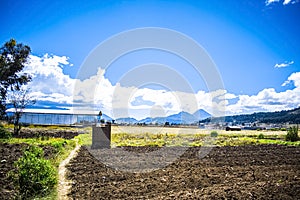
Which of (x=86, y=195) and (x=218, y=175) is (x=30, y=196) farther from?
(x=218, y=175)

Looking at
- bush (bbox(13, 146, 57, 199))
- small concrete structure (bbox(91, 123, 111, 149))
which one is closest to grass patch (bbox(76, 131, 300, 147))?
small concrete structure (bbox(91, 123, 111, 149))

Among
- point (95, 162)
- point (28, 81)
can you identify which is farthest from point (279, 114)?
point (95, 162)

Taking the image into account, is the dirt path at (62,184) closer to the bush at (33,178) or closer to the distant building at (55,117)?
the bush at (33,178)

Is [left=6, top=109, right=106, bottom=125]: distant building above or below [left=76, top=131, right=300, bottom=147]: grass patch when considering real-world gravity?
above

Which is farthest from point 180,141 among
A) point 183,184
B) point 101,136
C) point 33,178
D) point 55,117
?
point 55,117

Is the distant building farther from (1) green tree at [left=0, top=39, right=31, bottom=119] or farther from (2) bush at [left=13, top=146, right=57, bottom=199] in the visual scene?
(2) bush at [left=13, top=146, right=57, bottom=199]

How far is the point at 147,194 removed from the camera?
24.3 feet

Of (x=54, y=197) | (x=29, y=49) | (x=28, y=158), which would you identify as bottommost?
(x=54, y=197)

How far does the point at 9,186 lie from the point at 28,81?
30604 millimetres

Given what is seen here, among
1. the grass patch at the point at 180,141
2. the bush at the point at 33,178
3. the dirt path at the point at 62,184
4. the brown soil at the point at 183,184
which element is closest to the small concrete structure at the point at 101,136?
the grass patch at the point at 180,141

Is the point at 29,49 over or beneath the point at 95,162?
over

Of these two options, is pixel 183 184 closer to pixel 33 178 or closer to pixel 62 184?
pixel 62 184

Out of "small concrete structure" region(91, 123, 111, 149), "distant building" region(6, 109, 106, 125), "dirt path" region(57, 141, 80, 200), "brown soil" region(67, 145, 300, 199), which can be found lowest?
"dirt path" region(57, 141, 80, 200)

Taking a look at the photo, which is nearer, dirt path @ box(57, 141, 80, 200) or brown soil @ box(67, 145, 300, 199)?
brown soil @ box(67, 145, 300, 199)
